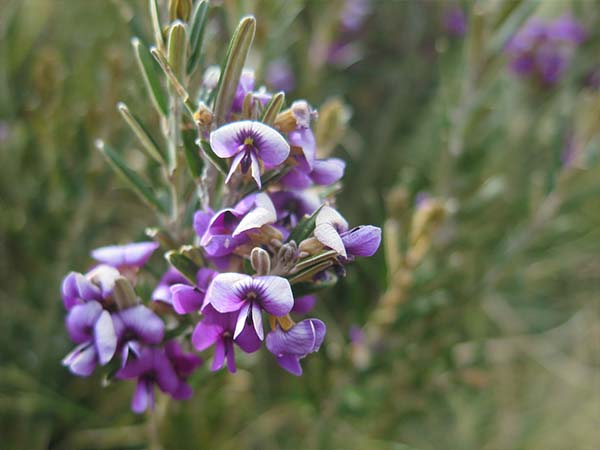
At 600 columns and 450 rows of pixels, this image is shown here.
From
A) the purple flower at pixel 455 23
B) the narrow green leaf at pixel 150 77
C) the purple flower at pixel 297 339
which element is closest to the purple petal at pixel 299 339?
the purple flower at pixel 297 339

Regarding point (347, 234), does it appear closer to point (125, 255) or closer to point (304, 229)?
point (304, 229)

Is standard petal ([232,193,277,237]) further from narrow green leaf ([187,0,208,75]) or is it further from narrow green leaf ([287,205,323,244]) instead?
narrow green leaf ([187,0,208,75])

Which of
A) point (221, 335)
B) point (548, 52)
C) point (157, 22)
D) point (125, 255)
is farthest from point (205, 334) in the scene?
point (548, 52)

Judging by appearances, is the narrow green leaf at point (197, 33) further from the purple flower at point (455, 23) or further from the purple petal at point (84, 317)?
the purple flower at point (455, 23)

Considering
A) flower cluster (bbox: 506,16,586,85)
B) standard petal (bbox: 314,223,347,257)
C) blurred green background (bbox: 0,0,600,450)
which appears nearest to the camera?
standard petal (bbox: 314,223,347,257)

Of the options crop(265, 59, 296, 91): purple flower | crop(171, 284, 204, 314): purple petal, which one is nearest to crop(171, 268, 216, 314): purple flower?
crop(171, 284, 204, 314): purple petal

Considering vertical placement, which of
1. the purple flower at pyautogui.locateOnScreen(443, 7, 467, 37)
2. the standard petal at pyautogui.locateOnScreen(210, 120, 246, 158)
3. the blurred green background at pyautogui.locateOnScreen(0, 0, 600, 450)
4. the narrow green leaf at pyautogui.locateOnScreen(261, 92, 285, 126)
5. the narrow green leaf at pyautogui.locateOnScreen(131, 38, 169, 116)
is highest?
the purple flower at pyautogui.locateOnScreen(443, 7, 467, 37)

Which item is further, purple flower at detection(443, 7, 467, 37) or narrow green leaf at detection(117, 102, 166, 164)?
purple flower at detection(443, 7, 467, 37)

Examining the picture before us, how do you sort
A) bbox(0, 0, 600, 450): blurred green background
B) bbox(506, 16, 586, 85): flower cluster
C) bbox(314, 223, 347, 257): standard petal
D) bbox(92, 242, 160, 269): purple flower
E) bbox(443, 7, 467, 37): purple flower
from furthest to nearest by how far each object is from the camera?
1. bbox(443, 7, 467, 37): purple flower
2. bbox(506, 16, 586, 85): flower cluster
3. bbox(0, 0, 600, 450): blurred green background
4. bbox(92, 242, 160, 269): purple flower
5. bbox(314, 223, 347, 257): standard petal

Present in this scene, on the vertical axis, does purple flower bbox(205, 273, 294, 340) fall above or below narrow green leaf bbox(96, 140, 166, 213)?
below
